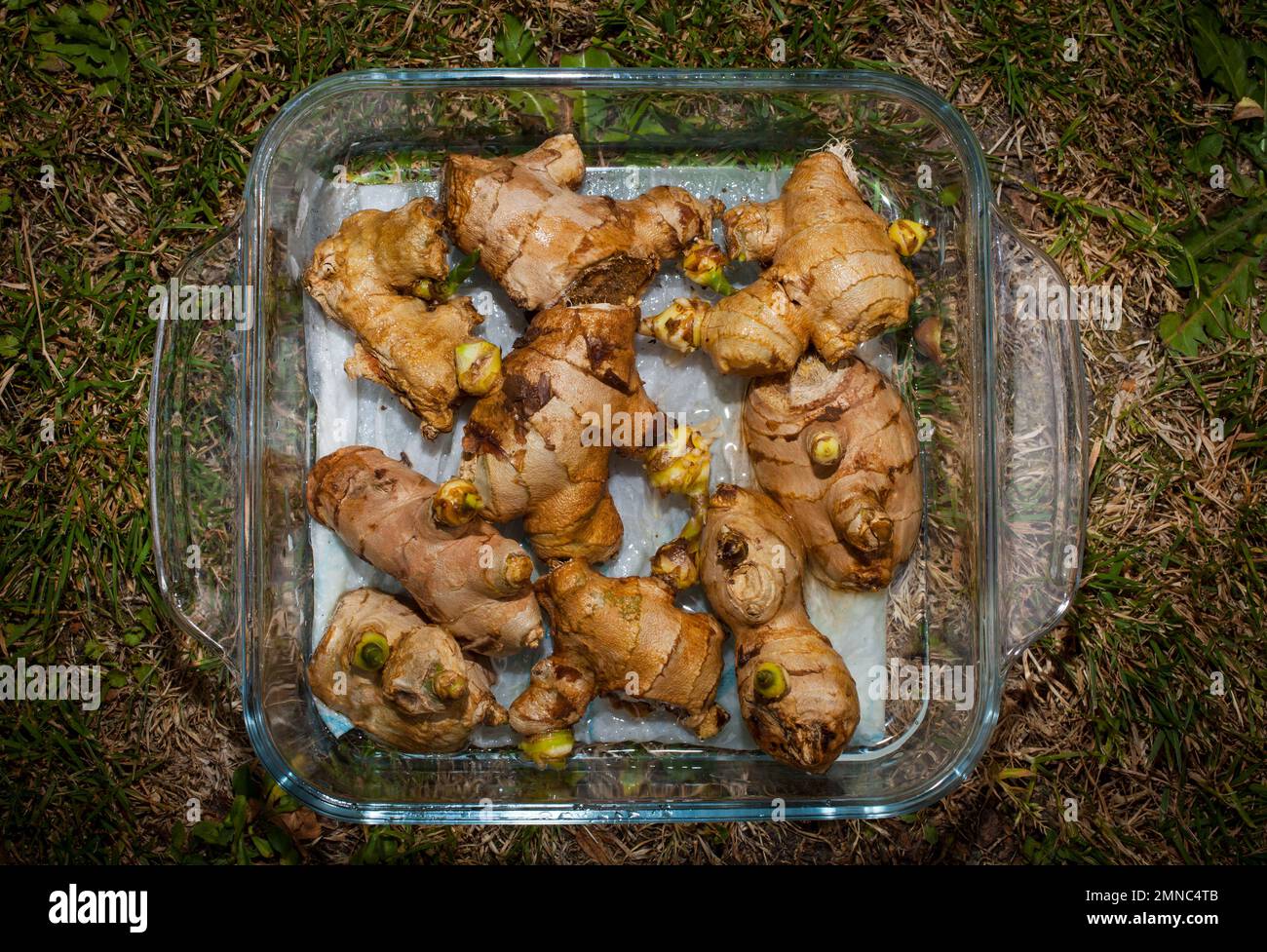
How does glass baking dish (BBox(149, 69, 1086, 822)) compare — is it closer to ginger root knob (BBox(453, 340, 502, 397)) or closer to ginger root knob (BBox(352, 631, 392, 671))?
ginger root knob (BBox(352, 631, 392, 671))

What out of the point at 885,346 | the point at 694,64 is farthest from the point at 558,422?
the point at 694,64

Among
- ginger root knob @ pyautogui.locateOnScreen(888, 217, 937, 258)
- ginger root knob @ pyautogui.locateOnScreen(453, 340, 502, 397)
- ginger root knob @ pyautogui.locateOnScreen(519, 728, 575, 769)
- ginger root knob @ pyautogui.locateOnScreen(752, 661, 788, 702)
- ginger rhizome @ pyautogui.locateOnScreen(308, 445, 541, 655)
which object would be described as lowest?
ginger root knob @ pyautogui.locateOnScreen(519, 728, 575, 769)

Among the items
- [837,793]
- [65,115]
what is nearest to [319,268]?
[65,115]

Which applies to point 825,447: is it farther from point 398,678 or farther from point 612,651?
point 398,678

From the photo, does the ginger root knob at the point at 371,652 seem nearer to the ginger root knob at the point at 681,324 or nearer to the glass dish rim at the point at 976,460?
the glass dish rim at the point at 976,460

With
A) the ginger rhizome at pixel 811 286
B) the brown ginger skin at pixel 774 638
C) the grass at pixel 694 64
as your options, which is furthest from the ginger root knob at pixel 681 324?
the grass at pixel 694 64

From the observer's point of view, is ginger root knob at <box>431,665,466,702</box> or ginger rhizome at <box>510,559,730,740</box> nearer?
ginger root knob at <box>431,665,466,702</box>

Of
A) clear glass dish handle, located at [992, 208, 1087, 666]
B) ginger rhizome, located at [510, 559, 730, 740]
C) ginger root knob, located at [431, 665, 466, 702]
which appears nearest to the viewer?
ginger root knob, located at [431, 665, 466, 702]

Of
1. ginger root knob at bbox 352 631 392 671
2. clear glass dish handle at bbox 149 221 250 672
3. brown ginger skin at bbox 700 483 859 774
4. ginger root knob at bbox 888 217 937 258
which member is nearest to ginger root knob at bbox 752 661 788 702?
brown ginger skin at bbox 700 483 859 774
